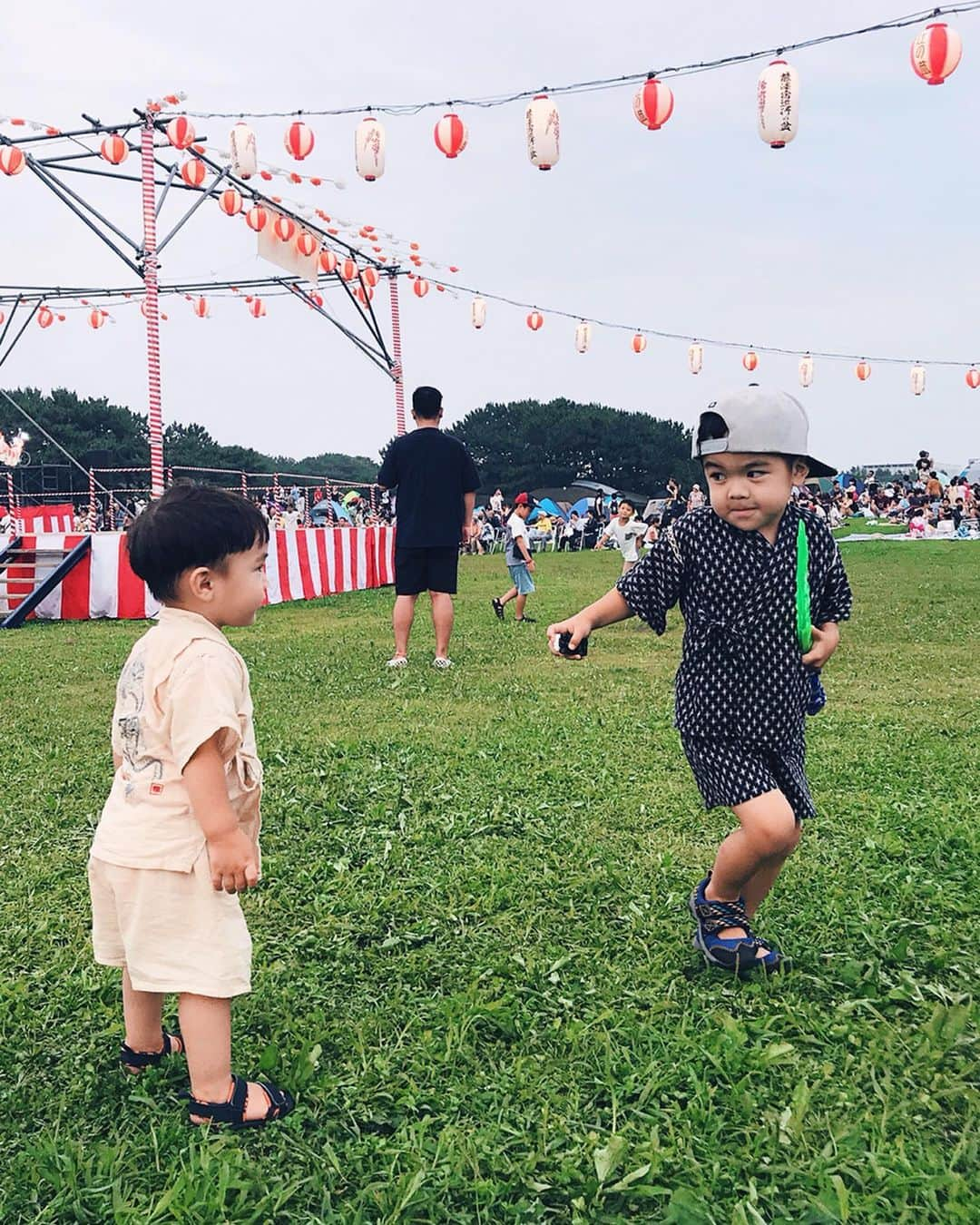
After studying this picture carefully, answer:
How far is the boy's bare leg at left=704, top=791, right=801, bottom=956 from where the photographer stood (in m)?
2.62

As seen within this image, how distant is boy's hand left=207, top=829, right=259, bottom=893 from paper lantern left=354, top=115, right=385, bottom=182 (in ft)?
42.5

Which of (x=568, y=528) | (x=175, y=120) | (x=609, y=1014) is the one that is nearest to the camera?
(x=609, y=1014)

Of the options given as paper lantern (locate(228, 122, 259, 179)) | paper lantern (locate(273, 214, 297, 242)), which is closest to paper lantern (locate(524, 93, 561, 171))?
paper lantern (locate(228, 122, 259, 179))

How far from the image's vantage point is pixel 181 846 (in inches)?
80.4

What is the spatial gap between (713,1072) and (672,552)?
1274 millimetres

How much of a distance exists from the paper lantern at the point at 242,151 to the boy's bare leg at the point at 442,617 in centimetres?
866

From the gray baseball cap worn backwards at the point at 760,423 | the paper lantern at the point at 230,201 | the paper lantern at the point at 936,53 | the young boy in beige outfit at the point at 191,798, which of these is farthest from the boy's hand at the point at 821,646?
the paper lantern at the point at 230,201

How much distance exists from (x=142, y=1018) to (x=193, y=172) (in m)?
13.3

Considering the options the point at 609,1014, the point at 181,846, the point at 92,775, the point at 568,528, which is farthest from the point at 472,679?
the point at 568,528

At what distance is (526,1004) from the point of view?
2.62 m

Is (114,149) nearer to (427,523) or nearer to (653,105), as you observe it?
(653,105)

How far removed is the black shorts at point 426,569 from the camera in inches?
302

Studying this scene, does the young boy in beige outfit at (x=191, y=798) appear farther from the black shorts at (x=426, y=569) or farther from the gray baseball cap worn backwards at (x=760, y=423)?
the black shorts at (x=426, y=569)

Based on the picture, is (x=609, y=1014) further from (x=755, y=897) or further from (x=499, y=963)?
(x=755, y=897)
